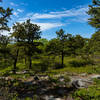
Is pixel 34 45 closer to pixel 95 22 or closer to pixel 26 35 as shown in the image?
pixel 26 35

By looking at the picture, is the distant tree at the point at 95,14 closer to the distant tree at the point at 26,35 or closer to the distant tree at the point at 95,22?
the distant tree at the point at 95,22

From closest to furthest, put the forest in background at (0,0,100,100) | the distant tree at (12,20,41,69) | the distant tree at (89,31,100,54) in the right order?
1. the forest in background at (0,0,100,100)
2. the distant tree at (89,31,100,54)
3. the distant tree at (12,20,41,69)

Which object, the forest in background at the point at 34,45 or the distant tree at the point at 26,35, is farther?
the distant tree at the point at 26,35

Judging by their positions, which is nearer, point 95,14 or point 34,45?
point 95,14

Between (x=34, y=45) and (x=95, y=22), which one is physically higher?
(x=95, y=22)

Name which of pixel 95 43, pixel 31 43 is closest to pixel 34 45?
pixel 31 43

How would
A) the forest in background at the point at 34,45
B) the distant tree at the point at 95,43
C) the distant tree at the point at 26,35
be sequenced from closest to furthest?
the forest in background at the point at 34,45 < the distant tree at the point at 95,43 < the distant tree at the point at 26,35

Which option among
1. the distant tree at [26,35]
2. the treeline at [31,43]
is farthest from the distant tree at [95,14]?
the distant tree at [26,35]

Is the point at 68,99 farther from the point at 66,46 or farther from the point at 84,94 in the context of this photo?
the point at 66,46

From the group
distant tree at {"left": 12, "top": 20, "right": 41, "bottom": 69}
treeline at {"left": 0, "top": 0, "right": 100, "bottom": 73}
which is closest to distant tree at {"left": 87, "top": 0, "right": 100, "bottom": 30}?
treeline at {"left": 0, "top": 0, "right": 100, "bottom": 73}

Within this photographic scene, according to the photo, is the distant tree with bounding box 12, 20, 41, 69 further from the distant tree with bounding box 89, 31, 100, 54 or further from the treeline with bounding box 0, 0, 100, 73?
the distant tree with bounding box 89, 31, 100, 54

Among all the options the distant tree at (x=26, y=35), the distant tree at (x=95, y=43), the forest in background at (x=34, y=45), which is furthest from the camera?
the distant tree at (x=26, y=35)

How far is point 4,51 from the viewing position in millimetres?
14047

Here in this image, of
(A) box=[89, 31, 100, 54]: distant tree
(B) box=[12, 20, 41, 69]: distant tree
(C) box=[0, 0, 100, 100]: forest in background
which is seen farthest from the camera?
(B) box=[12, 20, 41, 69]: distant tree
